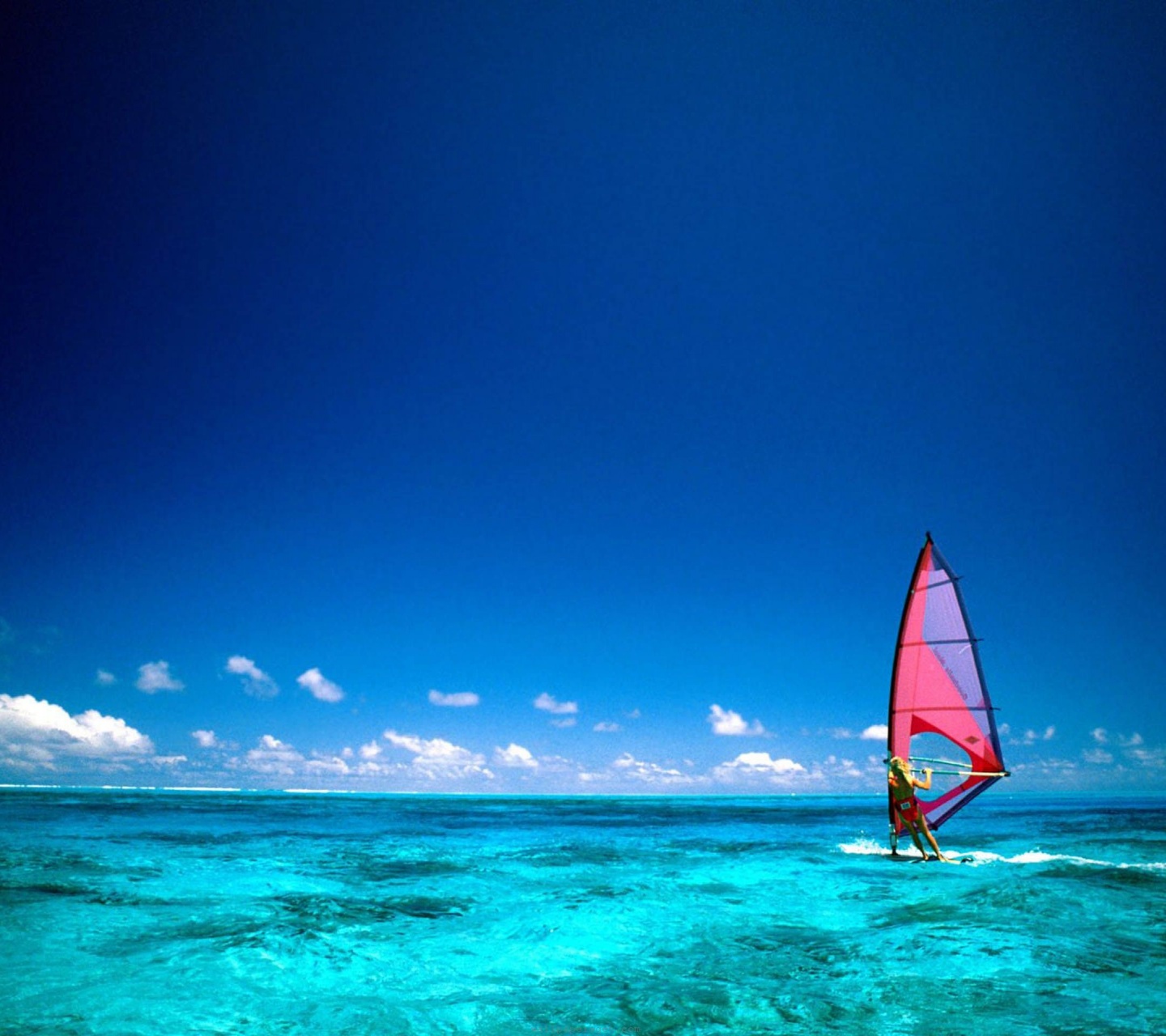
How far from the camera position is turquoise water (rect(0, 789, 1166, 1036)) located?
6793mm

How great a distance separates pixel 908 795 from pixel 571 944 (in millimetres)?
12400

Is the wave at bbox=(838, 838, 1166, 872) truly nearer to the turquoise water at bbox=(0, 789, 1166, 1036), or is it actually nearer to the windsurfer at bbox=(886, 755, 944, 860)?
the turquoise water at bbox=(0, 789, 1166, 1036)

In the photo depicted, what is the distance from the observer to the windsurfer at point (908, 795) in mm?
17641

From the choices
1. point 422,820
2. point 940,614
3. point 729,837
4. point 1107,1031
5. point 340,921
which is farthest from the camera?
point 422,820

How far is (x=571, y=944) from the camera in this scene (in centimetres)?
991

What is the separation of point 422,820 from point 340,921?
3360 cm

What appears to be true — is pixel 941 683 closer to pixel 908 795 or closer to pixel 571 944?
pixel 908 795

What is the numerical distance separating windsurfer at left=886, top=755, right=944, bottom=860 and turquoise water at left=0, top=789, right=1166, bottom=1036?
44.9 inches

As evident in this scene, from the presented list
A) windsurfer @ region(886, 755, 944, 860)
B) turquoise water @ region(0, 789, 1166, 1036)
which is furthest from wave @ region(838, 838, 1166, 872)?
windsurfer @ region(886, 755, 944, 860)

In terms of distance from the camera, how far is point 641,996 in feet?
24.3

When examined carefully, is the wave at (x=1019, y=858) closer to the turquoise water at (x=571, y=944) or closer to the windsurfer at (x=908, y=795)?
the turquoise water at (x=571, y=944)

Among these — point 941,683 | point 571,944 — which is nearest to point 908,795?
point 941,683

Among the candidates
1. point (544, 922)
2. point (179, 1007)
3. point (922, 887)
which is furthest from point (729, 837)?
point (179, 1007)

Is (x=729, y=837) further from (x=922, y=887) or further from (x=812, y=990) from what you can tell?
(x=812, y=990)
